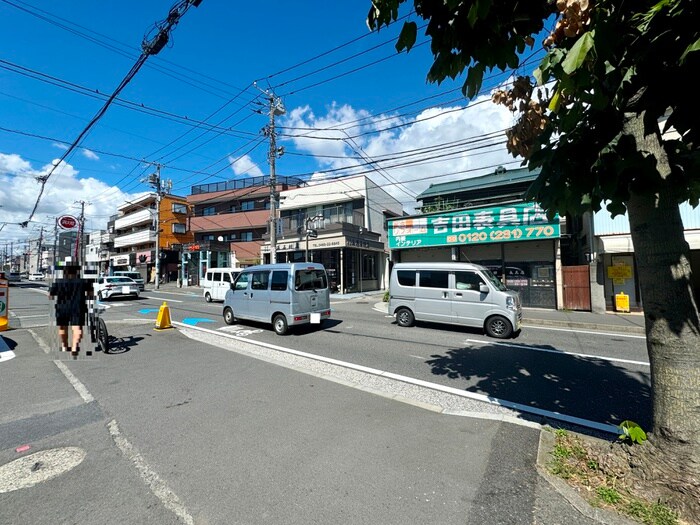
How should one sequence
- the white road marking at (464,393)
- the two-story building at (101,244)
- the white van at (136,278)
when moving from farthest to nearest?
the two-story building at (101,244)
the white van at (136,278)
the white road marking at (464,393)

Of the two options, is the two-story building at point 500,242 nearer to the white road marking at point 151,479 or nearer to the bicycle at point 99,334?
the white road marking at point 151,479

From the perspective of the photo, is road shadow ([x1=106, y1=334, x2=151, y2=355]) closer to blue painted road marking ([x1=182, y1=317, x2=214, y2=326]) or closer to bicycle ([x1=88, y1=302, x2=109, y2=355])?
bicycle ([x1=88, y1=302, x2=109, y2=355])

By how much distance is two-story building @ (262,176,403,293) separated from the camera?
24.2 meters

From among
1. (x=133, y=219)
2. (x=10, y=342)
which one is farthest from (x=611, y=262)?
(x=133, y=219)

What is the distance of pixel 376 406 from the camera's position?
4613mm

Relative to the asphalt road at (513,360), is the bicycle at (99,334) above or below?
above

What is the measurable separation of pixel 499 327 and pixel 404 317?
3.07 meters

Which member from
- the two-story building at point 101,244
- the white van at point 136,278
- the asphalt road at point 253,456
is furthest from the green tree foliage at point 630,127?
the two-story building at point 101,244

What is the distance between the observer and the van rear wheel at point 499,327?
932cm

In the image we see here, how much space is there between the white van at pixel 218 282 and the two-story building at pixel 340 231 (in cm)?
528

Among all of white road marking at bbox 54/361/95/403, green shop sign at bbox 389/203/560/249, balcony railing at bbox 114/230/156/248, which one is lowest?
white road marking at bbox 54/361/95/403

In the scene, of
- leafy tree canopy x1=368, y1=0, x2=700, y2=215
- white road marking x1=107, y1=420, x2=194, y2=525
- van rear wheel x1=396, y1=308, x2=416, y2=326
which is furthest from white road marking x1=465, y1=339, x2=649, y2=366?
white road marking x1=107, y1=420, x2=194, y2=525

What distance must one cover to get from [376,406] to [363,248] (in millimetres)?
20993

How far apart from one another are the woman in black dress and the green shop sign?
52.6 ft
